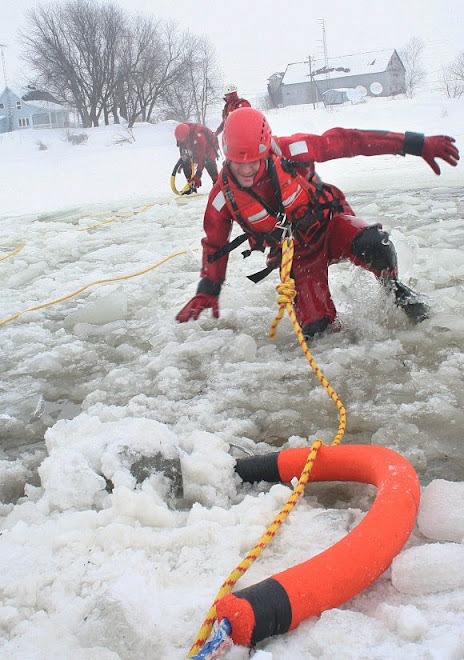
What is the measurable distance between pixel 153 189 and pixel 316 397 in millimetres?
13700

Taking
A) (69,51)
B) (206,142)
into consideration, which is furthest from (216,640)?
(69,51)

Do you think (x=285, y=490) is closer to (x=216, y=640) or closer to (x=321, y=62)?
(x=216, y=640)

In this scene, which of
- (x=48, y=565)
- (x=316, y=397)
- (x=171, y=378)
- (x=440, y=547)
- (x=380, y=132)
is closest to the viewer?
(x=440, y=547)

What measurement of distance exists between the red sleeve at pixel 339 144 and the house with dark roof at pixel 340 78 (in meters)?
41.4

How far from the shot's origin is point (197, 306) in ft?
10.6

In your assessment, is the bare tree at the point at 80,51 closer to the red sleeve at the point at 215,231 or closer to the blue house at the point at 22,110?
the blue house at the point at 22,110

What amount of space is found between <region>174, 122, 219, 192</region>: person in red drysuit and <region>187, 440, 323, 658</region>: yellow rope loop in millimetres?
8592

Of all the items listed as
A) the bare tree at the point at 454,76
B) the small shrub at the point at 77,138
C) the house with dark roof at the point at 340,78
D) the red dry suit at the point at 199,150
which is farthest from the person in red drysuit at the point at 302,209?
the house with dark roof at the point at 340,78

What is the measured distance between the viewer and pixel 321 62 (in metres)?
46.9

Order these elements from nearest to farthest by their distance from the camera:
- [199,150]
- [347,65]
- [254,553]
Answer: [254,553], [199,150], [347,65]

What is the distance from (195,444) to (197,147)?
8.76 meters

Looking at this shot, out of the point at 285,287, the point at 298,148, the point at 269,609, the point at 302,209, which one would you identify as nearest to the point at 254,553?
the point at 269,609

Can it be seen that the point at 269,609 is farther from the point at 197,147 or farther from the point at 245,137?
the point at 197,147

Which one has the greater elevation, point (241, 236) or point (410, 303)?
point (241, 236)
